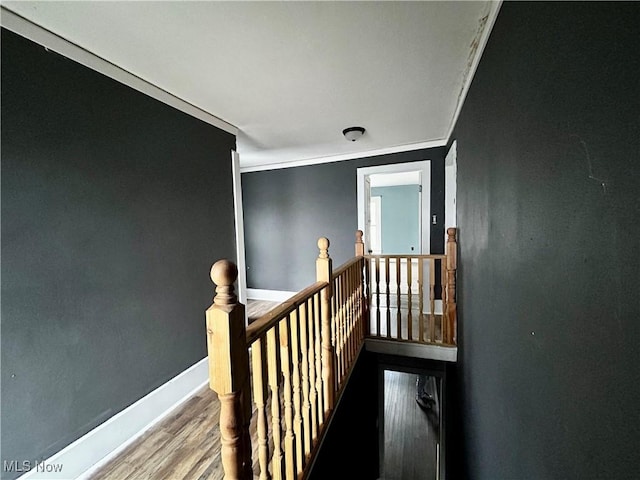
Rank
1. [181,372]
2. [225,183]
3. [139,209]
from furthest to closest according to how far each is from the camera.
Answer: [225,183] < [181,372] < [139,209]

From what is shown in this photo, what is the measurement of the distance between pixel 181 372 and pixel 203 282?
728 mm

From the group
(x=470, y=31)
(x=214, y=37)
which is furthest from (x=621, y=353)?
(x=214, y=37)

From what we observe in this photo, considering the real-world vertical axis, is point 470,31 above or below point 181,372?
above

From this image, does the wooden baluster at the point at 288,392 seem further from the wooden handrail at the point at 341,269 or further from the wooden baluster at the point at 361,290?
the wooden baluster at the point at 361,290

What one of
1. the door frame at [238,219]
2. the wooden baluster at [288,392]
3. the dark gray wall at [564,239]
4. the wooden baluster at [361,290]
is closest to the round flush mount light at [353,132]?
the wooden baluster at [361,290]

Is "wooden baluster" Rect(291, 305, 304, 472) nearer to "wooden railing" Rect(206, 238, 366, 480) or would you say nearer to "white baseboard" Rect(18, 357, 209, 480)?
"wooden railing" Rect(206, 238, 366, 480)

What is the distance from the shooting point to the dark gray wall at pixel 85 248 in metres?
1.26

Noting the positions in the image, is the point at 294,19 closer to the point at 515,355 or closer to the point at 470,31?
the point at 470,31

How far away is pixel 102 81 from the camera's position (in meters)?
1.61

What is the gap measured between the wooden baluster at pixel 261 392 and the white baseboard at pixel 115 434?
1250mm

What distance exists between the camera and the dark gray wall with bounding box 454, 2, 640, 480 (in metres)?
0.46

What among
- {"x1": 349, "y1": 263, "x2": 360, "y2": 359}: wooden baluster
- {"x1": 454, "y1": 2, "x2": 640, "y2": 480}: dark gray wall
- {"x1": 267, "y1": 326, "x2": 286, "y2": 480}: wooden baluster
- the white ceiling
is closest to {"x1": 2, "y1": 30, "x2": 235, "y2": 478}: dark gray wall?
the white ceiling

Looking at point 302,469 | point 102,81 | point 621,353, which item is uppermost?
point 102,81

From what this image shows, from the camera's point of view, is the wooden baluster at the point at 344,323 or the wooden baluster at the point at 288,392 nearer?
the wooden baluster at the point at 288,392
